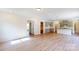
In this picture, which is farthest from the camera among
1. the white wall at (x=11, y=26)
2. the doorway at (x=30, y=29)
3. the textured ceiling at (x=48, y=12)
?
the doorway at (x=30, y=29)

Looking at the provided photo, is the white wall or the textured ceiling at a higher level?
the textured ceiling

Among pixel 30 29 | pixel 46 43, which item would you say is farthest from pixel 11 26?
pixel 46 43

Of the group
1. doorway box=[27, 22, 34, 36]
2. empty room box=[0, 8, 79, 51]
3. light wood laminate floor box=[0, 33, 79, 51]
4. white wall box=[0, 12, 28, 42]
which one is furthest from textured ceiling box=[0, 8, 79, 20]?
light wood laminate floor box=[0, 33, 79, 51]

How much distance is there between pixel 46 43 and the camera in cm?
247

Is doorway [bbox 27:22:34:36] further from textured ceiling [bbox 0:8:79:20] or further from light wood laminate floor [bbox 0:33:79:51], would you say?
textured ceiling [bbox 0:8:79:20]

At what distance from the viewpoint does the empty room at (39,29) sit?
2.36m

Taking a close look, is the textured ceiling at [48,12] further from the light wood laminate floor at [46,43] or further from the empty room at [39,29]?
the light wood laminate floor at [46,43]

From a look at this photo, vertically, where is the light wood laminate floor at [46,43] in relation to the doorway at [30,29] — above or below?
below

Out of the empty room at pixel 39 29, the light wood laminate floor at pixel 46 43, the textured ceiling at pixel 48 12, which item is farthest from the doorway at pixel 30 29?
the textured ceiling at pixel 48 12

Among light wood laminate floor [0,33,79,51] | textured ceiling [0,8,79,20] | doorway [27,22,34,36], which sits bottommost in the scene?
light wood laminate floor [0,33,79,51]

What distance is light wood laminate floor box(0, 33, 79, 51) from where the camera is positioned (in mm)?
2346
